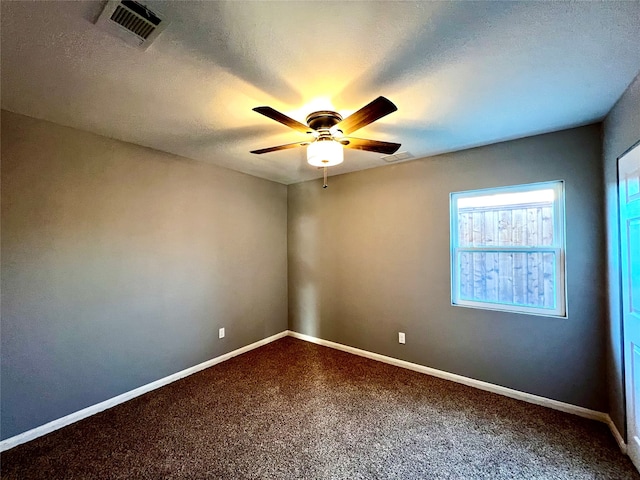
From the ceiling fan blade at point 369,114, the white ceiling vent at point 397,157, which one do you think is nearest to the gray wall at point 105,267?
the white ceiling vent at point 397,157

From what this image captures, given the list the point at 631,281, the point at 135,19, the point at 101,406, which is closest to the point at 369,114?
the point at 135,19

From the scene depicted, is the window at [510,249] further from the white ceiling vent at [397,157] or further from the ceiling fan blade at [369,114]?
the ceiling fan blade at [369,114]

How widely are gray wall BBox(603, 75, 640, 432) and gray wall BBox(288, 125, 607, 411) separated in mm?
128

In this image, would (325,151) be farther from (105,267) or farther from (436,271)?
(105,267)

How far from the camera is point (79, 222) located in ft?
7.68

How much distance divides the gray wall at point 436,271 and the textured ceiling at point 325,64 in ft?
1.43

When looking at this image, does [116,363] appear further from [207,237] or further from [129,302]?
[207,237]

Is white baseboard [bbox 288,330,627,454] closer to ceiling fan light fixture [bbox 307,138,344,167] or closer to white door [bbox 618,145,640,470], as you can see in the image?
white door [bbox 618,145,640,470]

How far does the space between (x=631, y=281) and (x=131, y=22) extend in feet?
10.6

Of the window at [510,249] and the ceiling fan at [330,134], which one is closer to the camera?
the ceiling fan at [330,134]

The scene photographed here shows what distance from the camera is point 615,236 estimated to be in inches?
78.3

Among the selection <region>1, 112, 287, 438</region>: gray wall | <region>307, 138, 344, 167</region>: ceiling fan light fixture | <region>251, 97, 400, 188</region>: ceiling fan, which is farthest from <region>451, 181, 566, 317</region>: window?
→ <region>1, 112, 287, 438</region>: gray wall

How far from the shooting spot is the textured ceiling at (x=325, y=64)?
1203 mm

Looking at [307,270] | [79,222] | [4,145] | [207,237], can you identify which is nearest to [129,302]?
[79,222]
